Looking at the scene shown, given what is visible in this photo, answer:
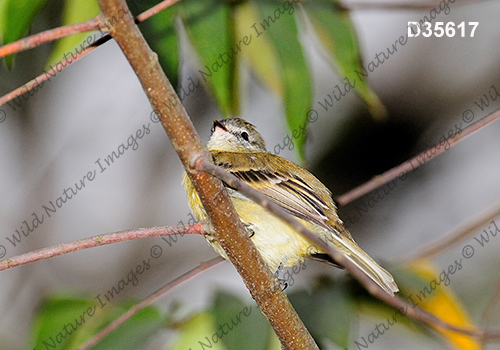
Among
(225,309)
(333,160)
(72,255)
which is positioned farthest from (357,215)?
(72,255)

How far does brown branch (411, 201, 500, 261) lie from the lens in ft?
6.66

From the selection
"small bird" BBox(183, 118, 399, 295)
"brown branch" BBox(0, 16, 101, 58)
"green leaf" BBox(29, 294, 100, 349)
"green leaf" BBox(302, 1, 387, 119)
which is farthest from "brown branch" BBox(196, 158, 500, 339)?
"green leaf" BBox(29, 294, 100, 349)

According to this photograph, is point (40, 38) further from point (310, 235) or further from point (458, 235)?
point (458, 235)

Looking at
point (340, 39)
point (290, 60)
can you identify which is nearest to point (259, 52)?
point (290, 60)

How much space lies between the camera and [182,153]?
102 centimetres

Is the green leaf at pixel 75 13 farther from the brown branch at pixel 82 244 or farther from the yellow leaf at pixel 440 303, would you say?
the yellow leaf at pixel 440 303

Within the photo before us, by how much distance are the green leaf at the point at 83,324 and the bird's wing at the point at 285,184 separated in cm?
64

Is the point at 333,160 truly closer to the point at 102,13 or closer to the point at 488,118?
the point at 488,118

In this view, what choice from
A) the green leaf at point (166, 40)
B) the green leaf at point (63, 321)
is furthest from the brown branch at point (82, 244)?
the green leaf at point (63, 321)

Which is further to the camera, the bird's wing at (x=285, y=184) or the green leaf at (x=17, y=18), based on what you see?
the bird's wing at (x=285, y=184)

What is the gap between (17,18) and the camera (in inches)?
61.3

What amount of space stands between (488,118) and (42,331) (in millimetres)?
1745

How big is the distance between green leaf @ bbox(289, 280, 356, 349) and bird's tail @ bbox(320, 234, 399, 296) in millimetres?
227

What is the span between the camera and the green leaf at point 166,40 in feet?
5.51
